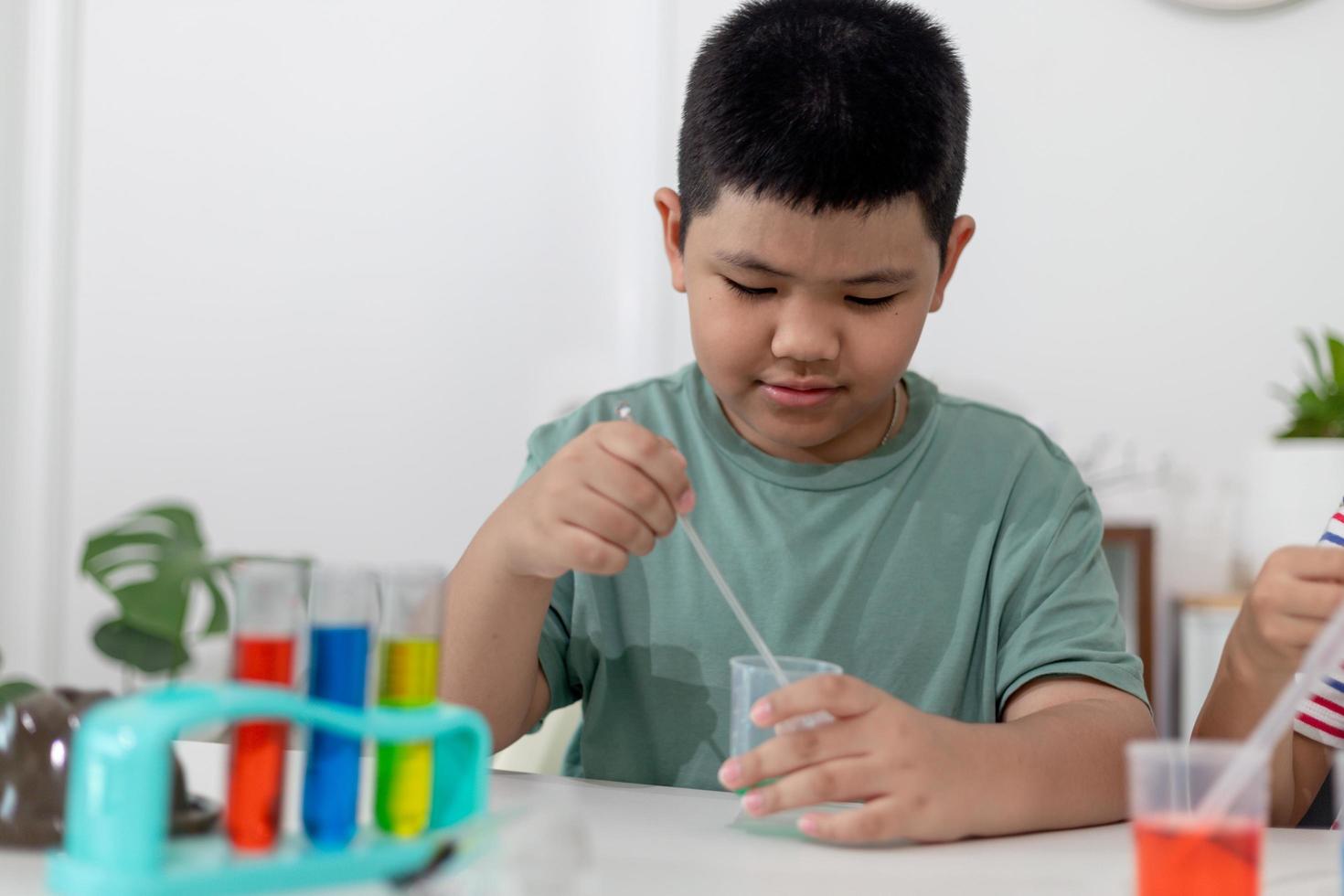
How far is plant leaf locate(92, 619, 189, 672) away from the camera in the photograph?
0.69m

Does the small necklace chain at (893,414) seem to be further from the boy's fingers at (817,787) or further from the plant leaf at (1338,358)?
the plant leaf at (1338,358)

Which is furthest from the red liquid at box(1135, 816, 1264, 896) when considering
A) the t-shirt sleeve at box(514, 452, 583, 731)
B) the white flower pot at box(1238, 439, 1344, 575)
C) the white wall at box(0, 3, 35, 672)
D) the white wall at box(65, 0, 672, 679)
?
the white wall at box(0, 3, 35, 672)

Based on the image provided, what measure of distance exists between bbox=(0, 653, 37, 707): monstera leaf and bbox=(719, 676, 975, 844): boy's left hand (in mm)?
393

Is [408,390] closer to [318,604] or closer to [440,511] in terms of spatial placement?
[440,511]

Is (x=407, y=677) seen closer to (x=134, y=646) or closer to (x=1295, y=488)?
(x=134, y=646)

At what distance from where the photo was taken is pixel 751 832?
81 cm

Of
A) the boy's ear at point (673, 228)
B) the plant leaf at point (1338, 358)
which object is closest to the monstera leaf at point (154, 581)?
the boy's ear at point (673, 228)

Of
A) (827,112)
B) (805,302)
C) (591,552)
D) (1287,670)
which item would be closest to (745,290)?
(805,302)

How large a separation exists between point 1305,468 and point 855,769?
1685 millimetres

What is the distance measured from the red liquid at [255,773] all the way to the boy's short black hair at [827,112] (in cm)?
56

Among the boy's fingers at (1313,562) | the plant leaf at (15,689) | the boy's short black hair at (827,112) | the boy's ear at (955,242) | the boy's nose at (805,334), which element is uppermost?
the boy's short black hair at (827,112)

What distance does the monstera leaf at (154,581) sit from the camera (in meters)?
0.63

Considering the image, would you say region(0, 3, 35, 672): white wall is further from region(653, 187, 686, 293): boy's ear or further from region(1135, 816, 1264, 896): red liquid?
region(1135, 816, 1264, 896): red liquid

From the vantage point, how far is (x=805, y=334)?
101 cm
